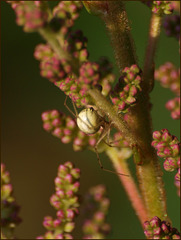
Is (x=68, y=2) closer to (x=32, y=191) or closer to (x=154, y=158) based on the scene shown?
(x=154, y=158)

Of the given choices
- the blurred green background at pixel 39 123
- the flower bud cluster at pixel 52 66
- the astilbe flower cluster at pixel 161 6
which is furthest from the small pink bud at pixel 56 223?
the blurred green background at pixel 39 123

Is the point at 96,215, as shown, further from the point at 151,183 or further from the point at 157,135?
the point at 157,135

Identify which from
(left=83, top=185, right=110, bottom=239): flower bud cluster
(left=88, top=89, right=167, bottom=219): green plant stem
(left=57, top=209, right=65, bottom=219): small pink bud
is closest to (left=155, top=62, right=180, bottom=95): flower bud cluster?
(left=88, top=89, right=167, bottom=219): green plant stem

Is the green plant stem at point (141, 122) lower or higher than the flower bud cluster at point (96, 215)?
higher

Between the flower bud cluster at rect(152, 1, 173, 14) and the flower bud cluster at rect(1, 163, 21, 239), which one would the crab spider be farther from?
the flower bud cluster at rect(152, 1, 173, 14)

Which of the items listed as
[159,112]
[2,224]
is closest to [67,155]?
[159,112]

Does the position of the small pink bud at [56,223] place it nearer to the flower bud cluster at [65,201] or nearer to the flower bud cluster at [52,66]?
the flower bud cluster at [65,201]
